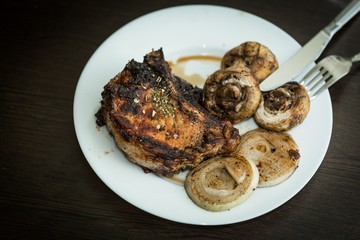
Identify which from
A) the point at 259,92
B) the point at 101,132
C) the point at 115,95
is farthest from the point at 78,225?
the point at 259,92

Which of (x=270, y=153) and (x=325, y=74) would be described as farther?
(x=325, y=74)

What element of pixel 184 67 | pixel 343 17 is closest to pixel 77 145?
pixel 184 67

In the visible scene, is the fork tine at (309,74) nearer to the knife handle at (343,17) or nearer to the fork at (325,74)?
the fork at (325,74)

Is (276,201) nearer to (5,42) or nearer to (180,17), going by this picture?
(180,17)

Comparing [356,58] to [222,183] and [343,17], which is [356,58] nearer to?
[343,17]

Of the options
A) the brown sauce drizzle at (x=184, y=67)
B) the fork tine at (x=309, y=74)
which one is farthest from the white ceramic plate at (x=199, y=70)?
the fork tine at (x=309, y=74)

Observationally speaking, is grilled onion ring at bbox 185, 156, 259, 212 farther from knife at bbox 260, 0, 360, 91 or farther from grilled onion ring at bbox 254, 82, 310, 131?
knife at bbox 260, 0, 360, 91
